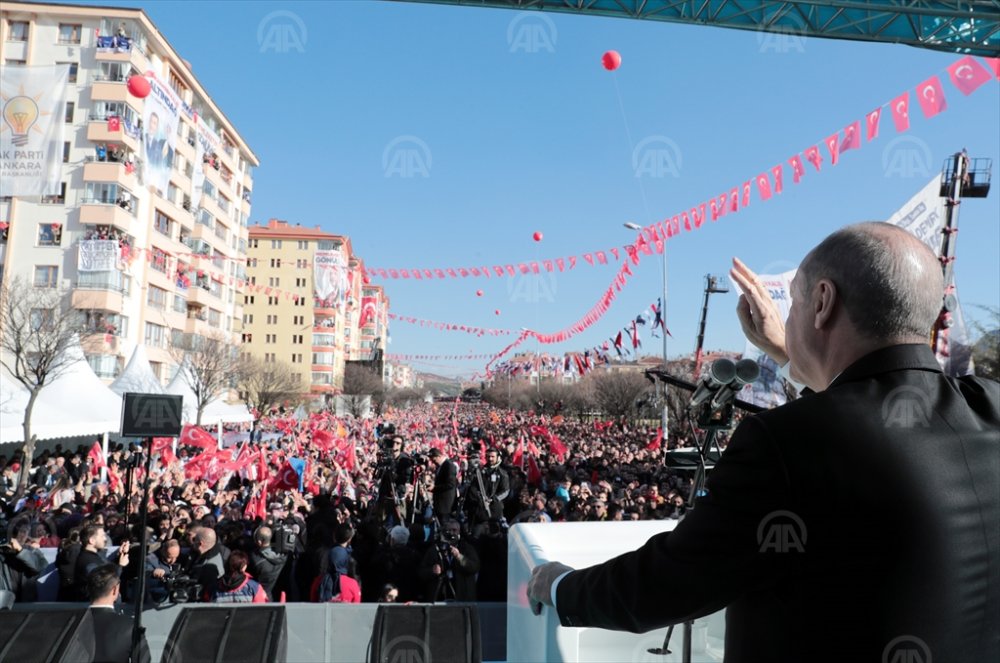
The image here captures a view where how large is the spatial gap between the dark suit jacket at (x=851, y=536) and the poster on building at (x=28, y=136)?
13802 millimetres

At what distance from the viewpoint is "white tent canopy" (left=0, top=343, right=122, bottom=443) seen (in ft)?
54.5

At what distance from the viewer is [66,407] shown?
61.8ft

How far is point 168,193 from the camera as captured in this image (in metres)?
50.1

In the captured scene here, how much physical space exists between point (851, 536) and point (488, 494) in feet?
35.0

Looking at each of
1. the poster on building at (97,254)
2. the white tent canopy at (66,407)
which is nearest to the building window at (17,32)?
the poster on building at (97,254)

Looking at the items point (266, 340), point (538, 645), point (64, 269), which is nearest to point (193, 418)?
→ point (64, 269)

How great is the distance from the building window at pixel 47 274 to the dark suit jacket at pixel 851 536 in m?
50.9

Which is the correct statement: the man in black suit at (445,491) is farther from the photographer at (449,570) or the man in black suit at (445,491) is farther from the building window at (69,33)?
the building window at (69,33)

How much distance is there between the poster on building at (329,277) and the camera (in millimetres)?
35438

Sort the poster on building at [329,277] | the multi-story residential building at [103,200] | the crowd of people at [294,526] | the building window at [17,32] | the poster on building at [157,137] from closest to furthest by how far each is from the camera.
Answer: the crowd of people at [294,526] → the poster on building at [157,137] → the poster on building at [329,277] → the multi-story residential building at [103,200] → the building window at [17,32]

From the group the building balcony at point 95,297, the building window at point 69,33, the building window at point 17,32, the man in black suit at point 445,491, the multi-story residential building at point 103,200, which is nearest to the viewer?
the man in black suit at point 445,491

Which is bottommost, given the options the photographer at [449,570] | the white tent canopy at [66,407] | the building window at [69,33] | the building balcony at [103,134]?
the photographer at [449,570]

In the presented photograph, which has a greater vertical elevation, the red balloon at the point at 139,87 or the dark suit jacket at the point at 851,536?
the red balloon at the point at 139,87

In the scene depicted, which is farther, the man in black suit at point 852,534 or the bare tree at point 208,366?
the bare tree at point 208,366
